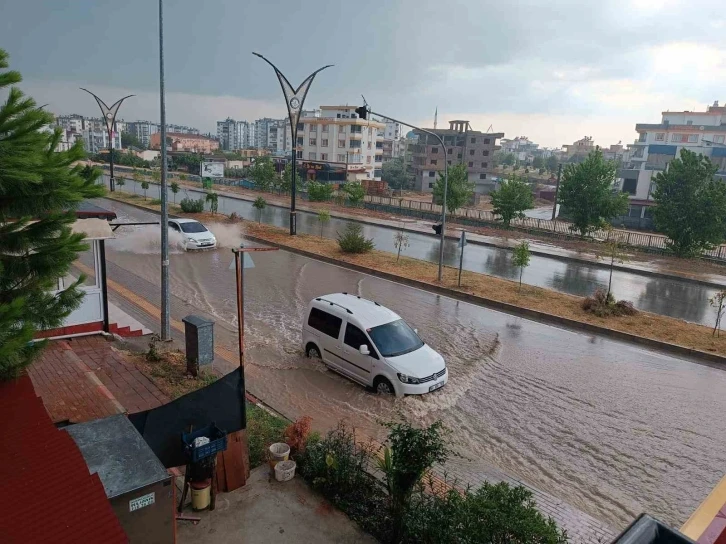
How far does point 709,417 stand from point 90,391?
10583 millimetres

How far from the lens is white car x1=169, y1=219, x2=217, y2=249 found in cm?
2247

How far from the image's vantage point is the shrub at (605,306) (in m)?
15.6

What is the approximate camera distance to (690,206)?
26.8 meters

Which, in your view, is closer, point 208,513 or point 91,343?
point 208,513

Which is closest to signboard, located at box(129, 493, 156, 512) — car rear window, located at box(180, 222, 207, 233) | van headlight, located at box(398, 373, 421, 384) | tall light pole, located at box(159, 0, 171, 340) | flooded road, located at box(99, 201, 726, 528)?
flooded road, located at box(99, 201, 726, 528)

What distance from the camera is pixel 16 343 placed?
162 inches

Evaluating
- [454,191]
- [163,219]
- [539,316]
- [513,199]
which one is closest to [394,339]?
[163,219]

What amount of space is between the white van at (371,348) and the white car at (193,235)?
12659 mm

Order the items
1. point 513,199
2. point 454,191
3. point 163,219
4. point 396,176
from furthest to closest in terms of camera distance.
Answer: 1. point 396,176
2. point 454,191
3. point 513,199
4. point 163,219

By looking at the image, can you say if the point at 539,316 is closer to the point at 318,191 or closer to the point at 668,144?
the point at 318,191

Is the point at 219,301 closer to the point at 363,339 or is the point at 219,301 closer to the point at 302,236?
the point at 363,339

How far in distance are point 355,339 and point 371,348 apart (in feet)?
1.45

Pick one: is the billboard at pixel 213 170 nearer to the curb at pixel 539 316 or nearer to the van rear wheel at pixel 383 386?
the curb at pixel 539 316

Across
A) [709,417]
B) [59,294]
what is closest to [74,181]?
[59,294]
